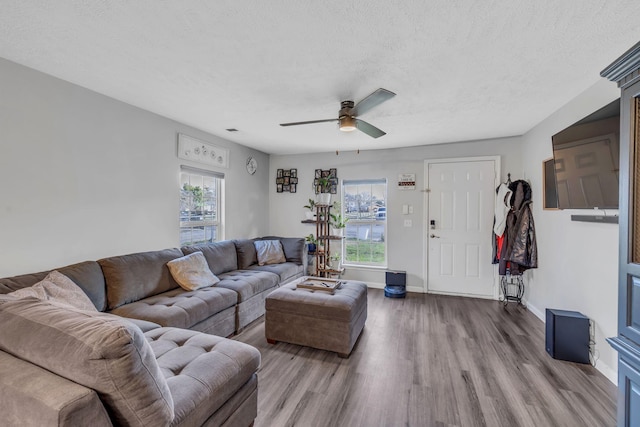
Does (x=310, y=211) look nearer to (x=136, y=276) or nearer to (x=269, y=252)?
(x=269, y=252)

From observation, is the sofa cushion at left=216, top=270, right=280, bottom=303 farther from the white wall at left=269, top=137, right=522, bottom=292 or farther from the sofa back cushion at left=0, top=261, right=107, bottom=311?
the white wall at left=269, top=137, right=522, bottom=292

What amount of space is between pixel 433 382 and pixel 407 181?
3.12 m

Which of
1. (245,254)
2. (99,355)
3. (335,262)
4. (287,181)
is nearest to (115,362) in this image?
(99,355)

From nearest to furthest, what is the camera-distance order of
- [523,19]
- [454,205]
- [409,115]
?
[523,19], [409,115], [454,205]

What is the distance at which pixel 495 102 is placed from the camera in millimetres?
2787

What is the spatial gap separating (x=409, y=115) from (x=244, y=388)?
297 centimetres

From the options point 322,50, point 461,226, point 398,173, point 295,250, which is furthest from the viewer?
point 398,173

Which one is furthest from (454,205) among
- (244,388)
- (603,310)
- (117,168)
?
(117,168)

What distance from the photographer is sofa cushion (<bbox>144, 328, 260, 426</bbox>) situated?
4.13 feet

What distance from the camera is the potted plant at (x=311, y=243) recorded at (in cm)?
475

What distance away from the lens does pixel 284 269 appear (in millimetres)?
4047

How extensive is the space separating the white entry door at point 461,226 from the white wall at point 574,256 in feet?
1.75

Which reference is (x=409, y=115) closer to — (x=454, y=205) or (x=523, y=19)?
(x=523, y=19)

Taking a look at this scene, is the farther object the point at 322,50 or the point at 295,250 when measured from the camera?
the point at 295,250
